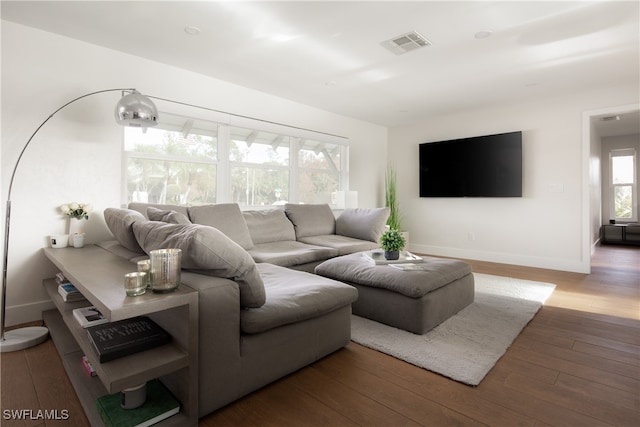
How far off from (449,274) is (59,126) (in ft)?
11.4

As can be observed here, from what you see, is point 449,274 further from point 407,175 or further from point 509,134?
point 407,175

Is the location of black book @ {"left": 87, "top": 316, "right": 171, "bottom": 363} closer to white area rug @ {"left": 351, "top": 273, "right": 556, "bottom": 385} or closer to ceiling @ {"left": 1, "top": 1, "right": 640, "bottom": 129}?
white area rug @ {"left": 351, "top": 273, "right": 556, "bottom": 385}

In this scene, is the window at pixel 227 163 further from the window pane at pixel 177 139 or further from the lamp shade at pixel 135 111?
the lamp shade at pixel 135 111

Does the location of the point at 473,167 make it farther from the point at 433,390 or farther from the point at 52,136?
the point at 52,136

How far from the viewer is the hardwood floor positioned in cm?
141

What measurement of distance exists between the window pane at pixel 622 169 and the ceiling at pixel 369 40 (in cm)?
473

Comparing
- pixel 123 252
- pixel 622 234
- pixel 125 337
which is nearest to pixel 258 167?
pixel 123 252

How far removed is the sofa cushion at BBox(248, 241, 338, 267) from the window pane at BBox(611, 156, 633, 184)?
7808mm

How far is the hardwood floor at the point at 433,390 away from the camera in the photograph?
141 cm

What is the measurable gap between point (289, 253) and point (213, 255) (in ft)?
5.92

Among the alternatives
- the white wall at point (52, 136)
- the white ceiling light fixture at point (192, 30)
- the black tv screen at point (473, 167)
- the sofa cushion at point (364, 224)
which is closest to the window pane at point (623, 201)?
the black tv screen at point (473, 167)

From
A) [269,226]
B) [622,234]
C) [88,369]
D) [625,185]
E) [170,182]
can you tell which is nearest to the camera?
[88,369]

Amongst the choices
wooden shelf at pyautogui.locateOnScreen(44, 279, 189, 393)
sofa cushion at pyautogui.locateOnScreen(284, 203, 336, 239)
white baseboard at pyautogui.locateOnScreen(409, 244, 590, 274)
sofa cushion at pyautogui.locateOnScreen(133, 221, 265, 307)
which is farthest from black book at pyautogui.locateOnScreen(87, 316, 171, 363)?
white baseboard at pyautogui.locateOnScreen(409, 244, 590, 274)

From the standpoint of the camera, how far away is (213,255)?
140 centimetres
